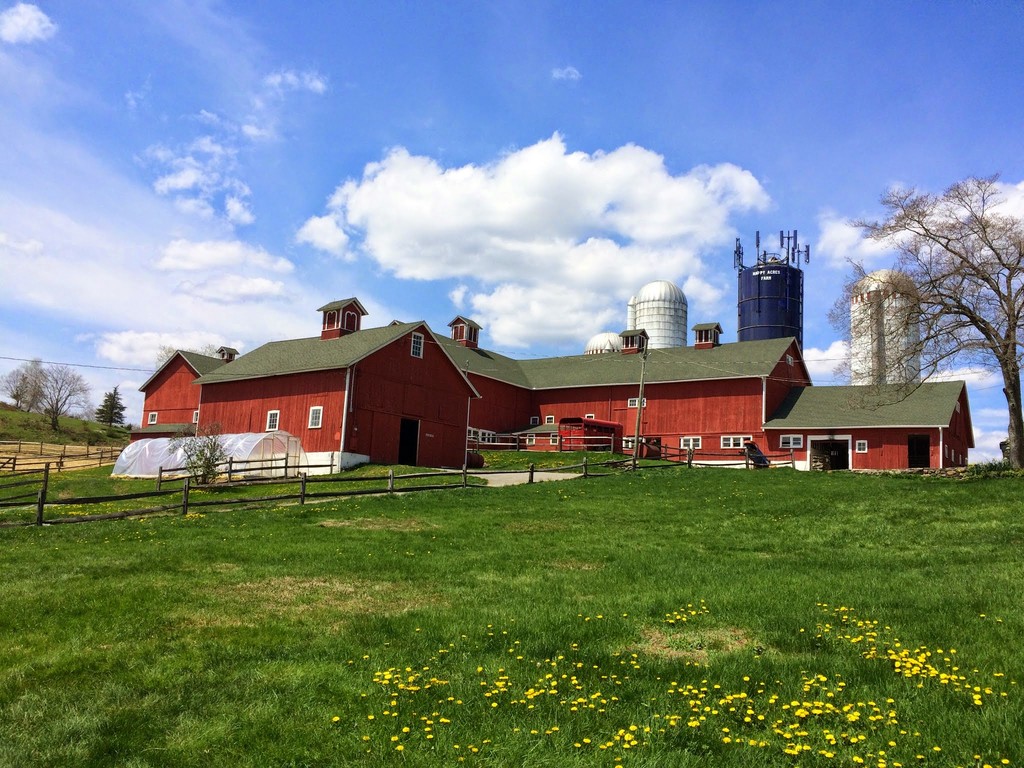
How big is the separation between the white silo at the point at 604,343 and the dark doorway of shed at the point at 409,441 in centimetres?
3375

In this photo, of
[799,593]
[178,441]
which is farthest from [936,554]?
[178,441]

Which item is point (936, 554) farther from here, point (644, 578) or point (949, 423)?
point (949, 423)

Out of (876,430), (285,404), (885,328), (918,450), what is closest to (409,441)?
(285,404)

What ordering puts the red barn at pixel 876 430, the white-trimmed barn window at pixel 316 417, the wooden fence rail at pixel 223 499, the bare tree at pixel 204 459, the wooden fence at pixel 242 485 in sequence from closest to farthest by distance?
the wooden fence rail at pixel 223 499, the wooden fence at pixel 242 485, the bare tree at pixel 204 459, the white-trimmed barn window at pixel 316 417, the red barn at pixel 876 430

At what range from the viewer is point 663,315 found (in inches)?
3115

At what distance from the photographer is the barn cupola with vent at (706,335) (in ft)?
180

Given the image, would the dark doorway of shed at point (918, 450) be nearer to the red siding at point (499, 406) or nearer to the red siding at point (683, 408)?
the red siding at point (683, 408)

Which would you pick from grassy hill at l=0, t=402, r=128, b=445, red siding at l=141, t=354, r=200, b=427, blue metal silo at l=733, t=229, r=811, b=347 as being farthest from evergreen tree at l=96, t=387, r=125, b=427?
blue metal silo at l=733, t=229, r=811, b=347

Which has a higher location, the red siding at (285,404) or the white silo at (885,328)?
the white silo at (885,328)

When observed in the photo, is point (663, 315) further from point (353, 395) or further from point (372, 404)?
point (353, 395)

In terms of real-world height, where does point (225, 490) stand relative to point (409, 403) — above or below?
below

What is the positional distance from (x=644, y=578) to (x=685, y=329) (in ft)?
227

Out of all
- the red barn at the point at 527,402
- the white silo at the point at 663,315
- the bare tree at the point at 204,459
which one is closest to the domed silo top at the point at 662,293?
the white silo at the point at 663,315

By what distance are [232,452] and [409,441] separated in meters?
9.37
